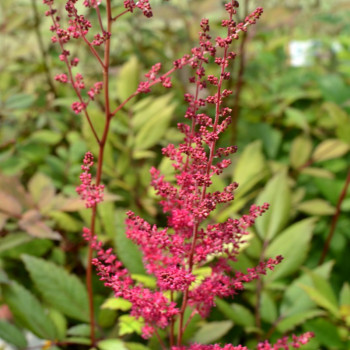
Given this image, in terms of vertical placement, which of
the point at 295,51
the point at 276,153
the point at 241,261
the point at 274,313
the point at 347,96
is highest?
the point at 295,51

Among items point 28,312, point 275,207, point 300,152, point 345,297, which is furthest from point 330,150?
point 28,312

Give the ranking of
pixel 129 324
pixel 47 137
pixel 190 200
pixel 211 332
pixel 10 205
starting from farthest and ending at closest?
pixel 47 137
pixel 10 205
pixel 211 332
pixel 129 324
pixel 190 200

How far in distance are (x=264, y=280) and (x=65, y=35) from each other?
2.31ft

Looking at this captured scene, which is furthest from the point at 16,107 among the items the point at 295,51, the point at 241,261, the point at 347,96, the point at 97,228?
the point at 295,51

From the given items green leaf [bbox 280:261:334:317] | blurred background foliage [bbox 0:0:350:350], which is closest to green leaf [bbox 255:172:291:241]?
blurred background foliage [bbox 0:0:350:350]

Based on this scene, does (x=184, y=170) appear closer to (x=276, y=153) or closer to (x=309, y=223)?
(x=309, y=223)

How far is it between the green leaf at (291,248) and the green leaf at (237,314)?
0.32 ft

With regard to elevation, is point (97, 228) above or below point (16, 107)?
below

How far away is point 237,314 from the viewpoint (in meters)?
1.02

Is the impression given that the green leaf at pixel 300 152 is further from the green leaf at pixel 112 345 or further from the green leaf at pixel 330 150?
the green leaf at pixel 112 345

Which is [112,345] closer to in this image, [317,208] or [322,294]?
[322,294]

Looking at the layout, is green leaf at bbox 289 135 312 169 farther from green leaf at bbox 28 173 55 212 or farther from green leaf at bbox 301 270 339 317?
green leaf at bbox 28 173 55 212

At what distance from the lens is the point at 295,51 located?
6.55 feet

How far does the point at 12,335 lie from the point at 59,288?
125 mm
